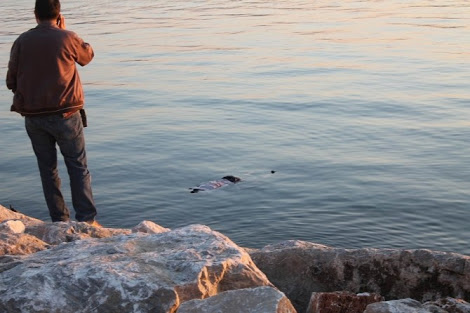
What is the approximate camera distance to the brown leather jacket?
6477 mm

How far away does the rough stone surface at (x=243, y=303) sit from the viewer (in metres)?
3.77

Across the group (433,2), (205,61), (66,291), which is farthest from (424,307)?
(433,2)

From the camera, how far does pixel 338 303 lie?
4.16 metres

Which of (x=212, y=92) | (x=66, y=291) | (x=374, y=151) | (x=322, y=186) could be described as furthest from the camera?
(x=212, y=92)

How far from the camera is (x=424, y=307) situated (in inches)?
159

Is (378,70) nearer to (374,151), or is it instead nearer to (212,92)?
(212,92)

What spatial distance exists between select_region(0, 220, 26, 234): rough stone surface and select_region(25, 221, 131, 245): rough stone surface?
0.07 m

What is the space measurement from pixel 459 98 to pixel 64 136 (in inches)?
330

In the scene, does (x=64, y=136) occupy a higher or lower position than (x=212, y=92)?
higher

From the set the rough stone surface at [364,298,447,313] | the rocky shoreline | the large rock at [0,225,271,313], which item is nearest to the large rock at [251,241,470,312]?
the rocky shoreline

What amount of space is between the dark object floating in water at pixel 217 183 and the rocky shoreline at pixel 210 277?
3.82 meters

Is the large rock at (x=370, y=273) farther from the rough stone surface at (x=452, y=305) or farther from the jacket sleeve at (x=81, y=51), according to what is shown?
the jacket sleeve at (x=81, y=51)

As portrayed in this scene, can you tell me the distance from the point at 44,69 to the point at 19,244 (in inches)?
72.8

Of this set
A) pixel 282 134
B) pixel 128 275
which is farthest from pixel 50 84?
pixel 282 134
